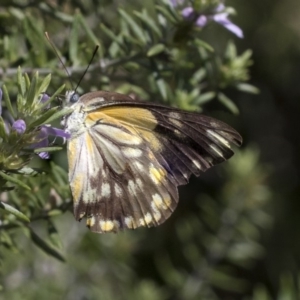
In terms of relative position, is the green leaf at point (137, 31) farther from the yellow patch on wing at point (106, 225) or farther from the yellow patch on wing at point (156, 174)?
the yellow patch on wing at point (106, 225)

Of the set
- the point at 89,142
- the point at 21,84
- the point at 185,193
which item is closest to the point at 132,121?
the point at 89,142

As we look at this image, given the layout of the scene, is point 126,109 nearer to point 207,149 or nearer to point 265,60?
point 207,149

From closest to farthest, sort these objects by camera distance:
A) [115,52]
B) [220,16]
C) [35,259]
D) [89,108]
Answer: [89,108], [220,16], [115,52], [35,259]

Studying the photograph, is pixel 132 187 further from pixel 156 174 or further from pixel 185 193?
pixel 185 193

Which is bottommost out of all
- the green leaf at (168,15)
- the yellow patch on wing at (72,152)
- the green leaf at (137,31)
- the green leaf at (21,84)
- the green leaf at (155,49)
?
the yellow patch on wing at (72,152)

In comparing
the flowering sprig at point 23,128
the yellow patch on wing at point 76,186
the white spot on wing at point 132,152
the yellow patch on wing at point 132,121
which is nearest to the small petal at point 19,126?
the flowering sprig at point 23,128

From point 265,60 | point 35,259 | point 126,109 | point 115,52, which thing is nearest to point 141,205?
point 126,109

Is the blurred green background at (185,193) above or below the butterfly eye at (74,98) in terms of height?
below
